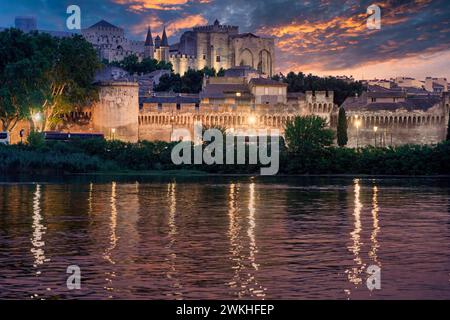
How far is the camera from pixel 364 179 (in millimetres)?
51406

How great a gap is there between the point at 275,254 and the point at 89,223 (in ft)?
25.5

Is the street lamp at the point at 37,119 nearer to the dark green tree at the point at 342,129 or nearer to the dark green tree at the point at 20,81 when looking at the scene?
the dark green tree at the point at 20,81

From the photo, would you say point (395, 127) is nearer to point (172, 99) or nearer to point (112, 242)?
point (172, 99)

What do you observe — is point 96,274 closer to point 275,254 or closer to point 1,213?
point 275,254

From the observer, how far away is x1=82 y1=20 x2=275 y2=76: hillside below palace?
122688 millimetres

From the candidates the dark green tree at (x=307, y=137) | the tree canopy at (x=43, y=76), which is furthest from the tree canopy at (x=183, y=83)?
the dark green tree at (x=307, y=137)

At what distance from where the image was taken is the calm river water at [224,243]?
17469mm

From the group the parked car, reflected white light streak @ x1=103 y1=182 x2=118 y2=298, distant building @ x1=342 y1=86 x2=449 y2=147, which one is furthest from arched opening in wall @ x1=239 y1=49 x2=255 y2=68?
reflected white light streak @ x1=103 y1=182 x2=118 y2=298

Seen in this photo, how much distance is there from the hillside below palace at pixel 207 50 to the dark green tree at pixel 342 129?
51499 millimetres

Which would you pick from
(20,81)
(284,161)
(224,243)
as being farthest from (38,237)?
(20,81)

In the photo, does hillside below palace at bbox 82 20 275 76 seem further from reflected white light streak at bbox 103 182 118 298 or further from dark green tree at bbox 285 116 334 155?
reflected white light streak at bbox 103 182 118 298

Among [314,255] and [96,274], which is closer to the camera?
[96,274]
